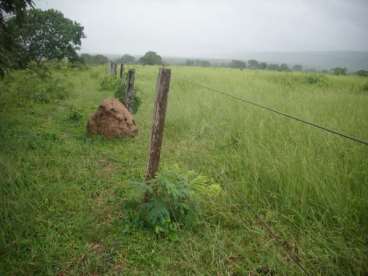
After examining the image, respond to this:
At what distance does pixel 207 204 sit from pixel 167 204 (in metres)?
0.56

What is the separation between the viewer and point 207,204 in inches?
107

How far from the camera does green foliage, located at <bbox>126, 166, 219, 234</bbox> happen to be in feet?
7.40

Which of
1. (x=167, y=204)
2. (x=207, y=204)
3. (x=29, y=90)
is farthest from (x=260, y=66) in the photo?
(x=167, y=204)

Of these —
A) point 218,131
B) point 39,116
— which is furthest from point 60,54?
point 218,131

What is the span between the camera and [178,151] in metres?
4.39

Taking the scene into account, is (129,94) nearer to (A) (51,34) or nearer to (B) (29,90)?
(B) (29,90)

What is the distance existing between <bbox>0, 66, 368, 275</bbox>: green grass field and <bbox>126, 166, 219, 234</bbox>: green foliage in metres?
0.10

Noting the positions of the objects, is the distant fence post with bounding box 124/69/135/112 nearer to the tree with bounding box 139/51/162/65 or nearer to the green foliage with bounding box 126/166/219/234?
the green foliage with bounding box 126/166/219/234

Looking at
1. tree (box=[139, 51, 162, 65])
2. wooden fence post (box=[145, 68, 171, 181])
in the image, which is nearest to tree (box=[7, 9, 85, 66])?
tree (box=[139, 51, 162, 65])

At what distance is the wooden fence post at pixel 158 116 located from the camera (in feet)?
7.67

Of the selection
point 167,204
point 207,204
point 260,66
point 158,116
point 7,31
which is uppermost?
point 260,66

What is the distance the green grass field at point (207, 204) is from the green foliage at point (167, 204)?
0.10 m

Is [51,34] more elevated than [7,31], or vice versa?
[51,34]

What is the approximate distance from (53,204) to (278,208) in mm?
2473
